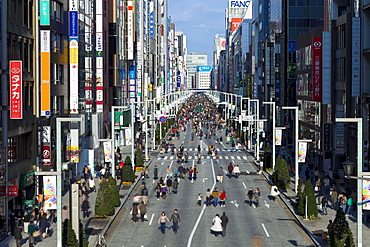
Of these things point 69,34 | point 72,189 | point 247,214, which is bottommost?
point 247,214

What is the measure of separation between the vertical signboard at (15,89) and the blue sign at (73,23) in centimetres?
1827

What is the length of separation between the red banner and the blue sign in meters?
24.8

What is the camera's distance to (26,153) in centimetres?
4450

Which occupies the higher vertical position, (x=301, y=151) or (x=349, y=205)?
(x=301, y=151)

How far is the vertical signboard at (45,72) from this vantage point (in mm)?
46219

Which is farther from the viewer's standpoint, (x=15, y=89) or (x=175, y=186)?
(x=175, y=186)

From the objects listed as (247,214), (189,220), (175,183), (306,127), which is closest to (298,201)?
(247,214)

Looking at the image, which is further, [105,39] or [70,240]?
[105,39]

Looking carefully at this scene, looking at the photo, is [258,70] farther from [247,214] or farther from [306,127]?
[247,214]

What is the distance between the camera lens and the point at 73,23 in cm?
5525

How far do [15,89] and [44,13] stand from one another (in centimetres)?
1021

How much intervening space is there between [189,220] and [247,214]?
4597mm

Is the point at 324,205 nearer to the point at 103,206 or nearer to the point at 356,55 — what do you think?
the point at 103,206

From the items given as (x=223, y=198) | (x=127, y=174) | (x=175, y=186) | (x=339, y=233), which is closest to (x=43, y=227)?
(x=223, y=198)
